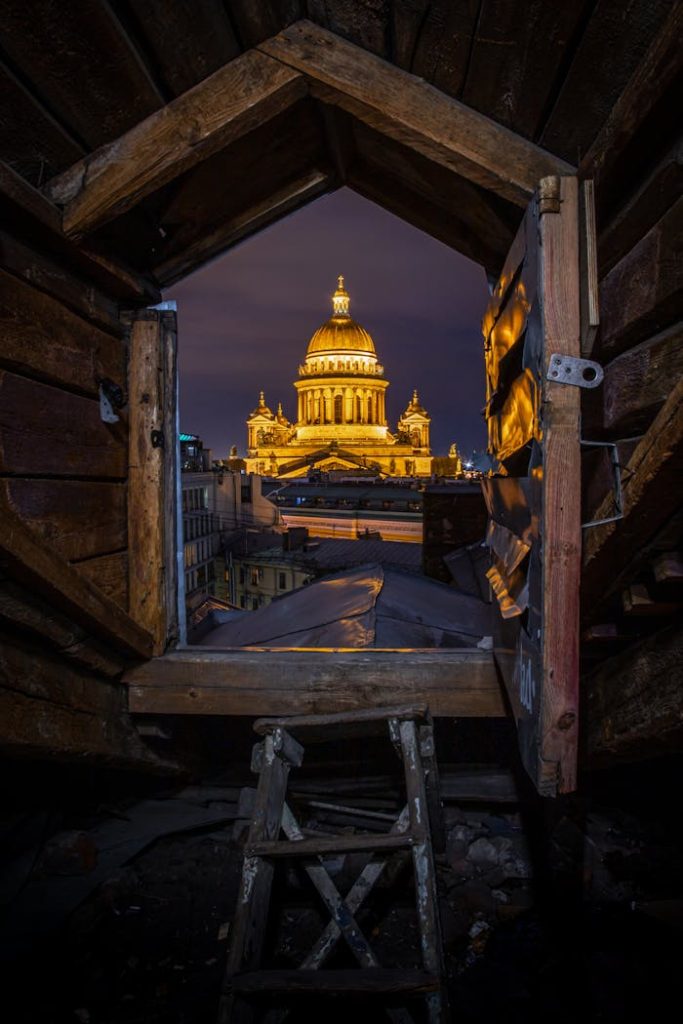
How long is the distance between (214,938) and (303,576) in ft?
58.8

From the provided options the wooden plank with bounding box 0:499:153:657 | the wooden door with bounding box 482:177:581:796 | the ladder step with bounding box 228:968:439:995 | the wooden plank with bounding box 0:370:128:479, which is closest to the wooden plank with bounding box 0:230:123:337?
the wooden plank with bounding box 0:370:128:479

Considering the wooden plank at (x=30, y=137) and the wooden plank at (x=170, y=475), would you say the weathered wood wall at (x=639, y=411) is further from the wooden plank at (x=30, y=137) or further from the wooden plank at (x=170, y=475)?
the wooden plank at (x=170, y=475)

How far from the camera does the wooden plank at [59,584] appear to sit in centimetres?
238

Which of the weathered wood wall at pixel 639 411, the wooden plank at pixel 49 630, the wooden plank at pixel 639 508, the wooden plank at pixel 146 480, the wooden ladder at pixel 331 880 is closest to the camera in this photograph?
the wooden plank at pixel 639 508

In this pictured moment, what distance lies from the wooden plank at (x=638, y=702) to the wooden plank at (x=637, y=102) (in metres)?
1.70

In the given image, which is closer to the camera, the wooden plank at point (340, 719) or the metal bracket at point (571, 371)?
the metal bracket at point (571, 371)

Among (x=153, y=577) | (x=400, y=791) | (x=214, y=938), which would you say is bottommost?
(x=214, y=938)

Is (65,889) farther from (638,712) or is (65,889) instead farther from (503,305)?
(503,305)

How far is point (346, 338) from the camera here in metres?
75.4

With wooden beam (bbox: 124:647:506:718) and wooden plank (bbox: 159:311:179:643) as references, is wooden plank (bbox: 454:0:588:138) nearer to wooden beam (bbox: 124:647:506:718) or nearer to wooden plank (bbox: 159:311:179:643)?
wooden plank (bbox: 159:311:179:643)

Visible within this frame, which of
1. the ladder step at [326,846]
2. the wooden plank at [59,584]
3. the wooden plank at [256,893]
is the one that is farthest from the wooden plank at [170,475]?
the ladder step at [326,846]

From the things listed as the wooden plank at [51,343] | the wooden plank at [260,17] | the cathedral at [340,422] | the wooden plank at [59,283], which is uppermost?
the cathedral at [340,422]

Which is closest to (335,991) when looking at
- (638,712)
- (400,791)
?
(638,712)

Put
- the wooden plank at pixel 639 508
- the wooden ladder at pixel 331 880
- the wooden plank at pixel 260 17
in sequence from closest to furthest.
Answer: the wooden plank at pixel 639 508
the wooden ladder at pixel 331 880
the wooden plank at pixel 260 17
